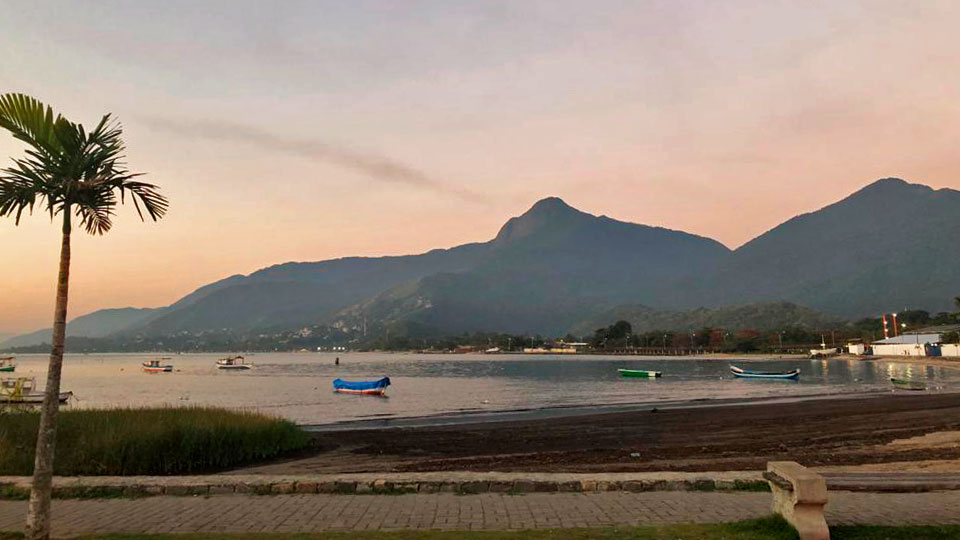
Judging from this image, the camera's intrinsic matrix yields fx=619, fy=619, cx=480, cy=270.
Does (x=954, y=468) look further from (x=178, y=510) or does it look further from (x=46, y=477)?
(x=46, y=477)

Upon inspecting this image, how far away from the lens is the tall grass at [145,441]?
16.5 m

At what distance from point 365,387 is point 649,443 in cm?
5249

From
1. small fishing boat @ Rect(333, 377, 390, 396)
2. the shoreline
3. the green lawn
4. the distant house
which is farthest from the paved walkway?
the distant house

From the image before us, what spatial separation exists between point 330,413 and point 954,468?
41.9 meters

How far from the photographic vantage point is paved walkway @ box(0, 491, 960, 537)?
9242mm

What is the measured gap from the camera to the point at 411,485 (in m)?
11.8

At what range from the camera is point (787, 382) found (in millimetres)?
80812

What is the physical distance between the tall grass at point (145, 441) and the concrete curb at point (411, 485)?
4.84 meters

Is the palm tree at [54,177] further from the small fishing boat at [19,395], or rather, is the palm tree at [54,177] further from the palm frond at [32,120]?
the small fishing boat at [19,395]

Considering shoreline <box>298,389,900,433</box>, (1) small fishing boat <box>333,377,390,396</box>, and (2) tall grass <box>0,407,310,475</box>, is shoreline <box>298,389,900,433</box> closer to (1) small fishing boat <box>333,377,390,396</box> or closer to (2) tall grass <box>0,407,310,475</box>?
(2) tall grass <box>0,407,310,475</box>

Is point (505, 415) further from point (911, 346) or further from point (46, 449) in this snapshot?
point (911, 346)

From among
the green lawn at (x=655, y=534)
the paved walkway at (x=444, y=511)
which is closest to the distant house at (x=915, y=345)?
the paved walkway at (x=444, y=511)

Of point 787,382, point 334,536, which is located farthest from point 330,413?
point 787,382

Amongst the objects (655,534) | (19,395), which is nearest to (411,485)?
(655,534)
